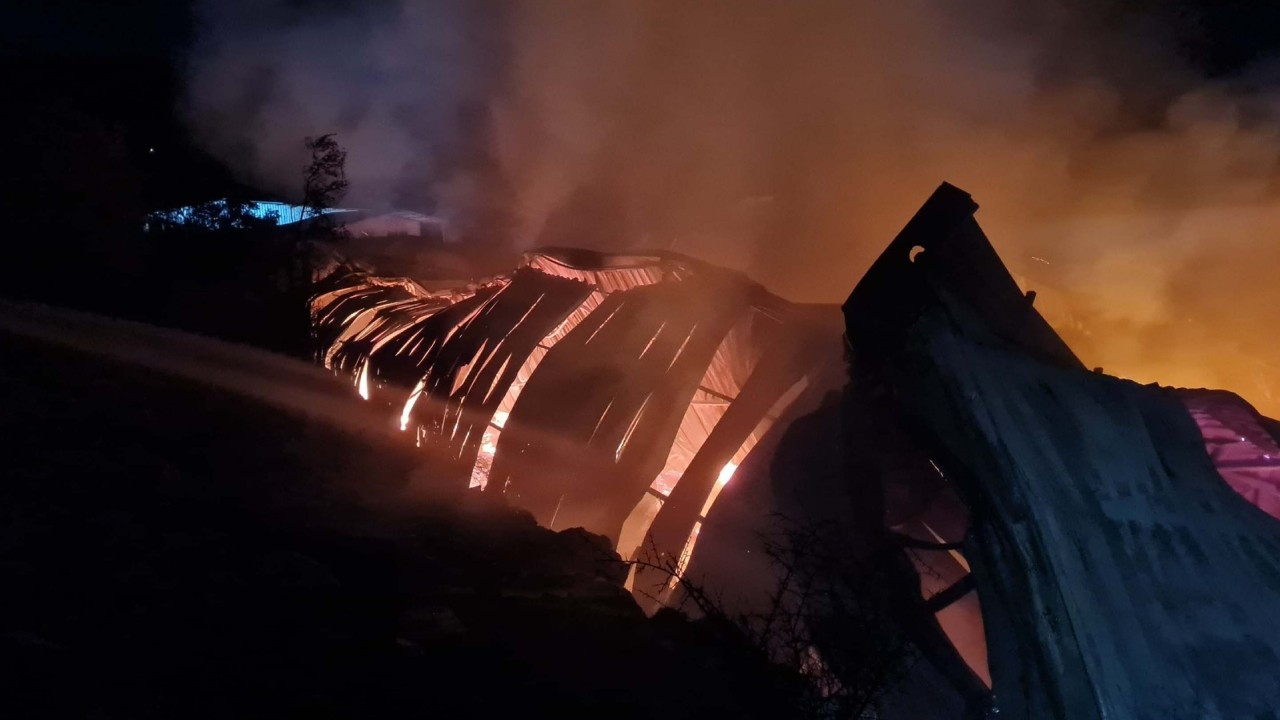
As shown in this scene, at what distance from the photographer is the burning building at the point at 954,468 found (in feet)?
7.89

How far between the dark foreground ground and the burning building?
25.6 inches

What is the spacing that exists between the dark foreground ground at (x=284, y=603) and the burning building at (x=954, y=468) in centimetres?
65

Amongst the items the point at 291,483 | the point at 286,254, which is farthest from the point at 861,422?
the point at 286,254

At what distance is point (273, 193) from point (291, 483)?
13428 mm

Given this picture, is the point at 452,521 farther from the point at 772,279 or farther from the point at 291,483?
the point at 772,279

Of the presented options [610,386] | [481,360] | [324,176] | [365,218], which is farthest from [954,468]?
[365,218]

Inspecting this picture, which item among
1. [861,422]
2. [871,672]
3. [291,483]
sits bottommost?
[291,483]

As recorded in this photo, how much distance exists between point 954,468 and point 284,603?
2687mm

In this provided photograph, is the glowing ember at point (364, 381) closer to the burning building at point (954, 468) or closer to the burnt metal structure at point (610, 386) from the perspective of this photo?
the burnt metal structure at point (610, 386)

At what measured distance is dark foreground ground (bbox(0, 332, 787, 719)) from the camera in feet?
8.50

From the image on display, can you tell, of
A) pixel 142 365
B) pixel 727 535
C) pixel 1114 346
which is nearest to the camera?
pixel 727 535

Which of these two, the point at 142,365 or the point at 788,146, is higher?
the point at 788,146

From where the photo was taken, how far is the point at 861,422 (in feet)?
11.3

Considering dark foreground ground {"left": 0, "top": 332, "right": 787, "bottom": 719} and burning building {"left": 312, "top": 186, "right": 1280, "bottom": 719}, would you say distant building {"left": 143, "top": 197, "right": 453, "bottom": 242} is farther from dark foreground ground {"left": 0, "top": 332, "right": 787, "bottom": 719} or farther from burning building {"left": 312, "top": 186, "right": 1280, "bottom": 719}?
burning building {"left": 312, "top": 186, "right": 1280, "bottom": 719}
